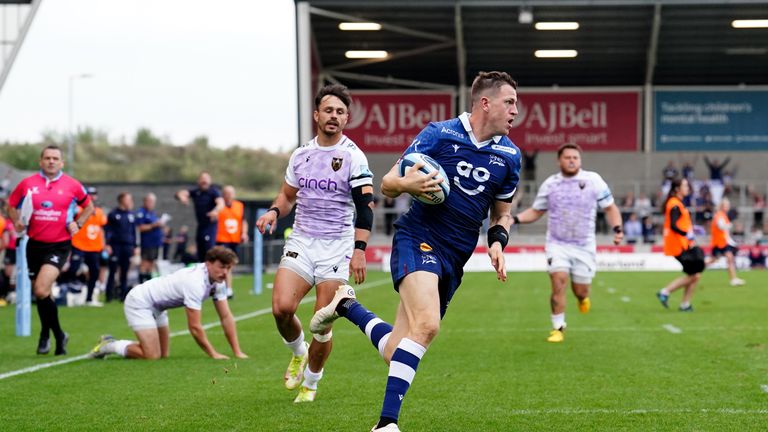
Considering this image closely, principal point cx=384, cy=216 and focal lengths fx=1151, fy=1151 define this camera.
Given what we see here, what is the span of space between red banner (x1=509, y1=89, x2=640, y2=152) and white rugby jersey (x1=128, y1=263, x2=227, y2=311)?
109ft

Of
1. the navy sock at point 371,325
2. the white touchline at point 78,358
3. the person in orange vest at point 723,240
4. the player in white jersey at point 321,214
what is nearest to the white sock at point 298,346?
the player in white jersey at point 321,214

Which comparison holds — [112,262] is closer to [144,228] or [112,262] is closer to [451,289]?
[144,228]

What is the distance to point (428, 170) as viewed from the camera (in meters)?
6.51

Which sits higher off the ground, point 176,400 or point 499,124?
point 499,124

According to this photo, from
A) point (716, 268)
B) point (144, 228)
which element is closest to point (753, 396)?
point (144, 228)

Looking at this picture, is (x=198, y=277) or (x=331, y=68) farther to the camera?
(x=331, y=68)

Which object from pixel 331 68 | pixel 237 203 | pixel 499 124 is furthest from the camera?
pixel 331 68

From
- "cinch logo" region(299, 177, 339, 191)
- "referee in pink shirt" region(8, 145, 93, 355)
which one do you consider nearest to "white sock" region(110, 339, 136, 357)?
"referee in pink shirt" region(8, 145, 93, 355)

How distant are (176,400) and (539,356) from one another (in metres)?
4.34

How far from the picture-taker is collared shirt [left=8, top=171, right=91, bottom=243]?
39.0 feet

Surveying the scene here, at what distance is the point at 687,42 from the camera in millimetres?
39438

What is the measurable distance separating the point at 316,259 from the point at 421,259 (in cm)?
180

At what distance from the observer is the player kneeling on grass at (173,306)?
1091cm

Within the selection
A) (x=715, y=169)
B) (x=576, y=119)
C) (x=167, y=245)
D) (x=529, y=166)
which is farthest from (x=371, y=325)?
(x=715, y=169)
